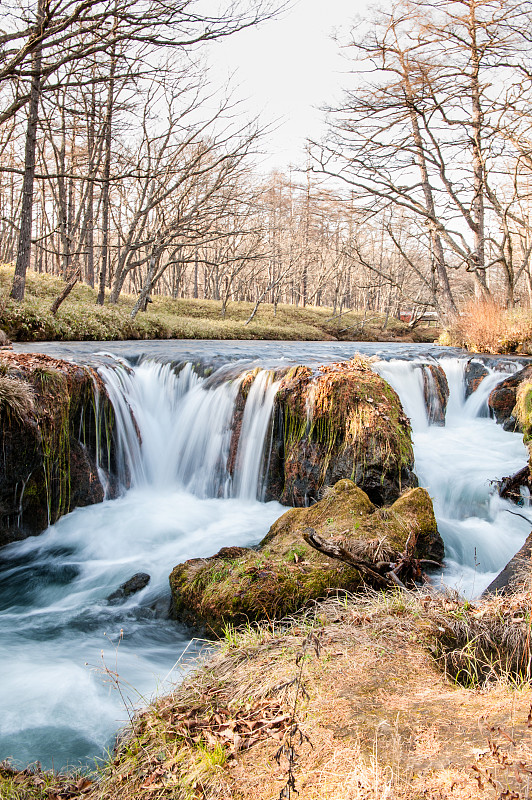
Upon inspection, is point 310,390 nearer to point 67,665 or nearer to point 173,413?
point 173,413

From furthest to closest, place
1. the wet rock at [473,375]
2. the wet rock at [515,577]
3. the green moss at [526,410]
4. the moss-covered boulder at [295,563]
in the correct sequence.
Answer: the wet rock at [473,375] → the green moss at [526,410] → the moss-covered boulder at [295,563] → the wet rock at [515,577]

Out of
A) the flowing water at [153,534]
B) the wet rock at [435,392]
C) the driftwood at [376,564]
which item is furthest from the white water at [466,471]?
the driftwood at [376,564]

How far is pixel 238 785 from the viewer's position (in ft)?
6.12

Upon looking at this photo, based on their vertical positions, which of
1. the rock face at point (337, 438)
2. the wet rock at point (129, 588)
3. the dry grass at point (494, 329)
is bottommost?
the wet rock at point (129, 588)

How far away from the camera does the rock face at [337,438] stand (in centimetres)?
616

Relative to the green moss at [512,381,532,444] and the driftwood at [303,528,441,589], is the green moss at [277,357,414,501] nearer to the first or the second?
the driftwood at [303,528,441,589]

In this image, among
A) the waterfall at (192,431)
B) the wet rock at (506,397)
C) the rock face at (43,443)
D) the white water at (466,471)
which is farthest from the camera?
the wet rock at (506,397)

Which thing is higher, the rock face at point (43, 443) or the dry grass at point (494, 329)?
the dry grass at point (494, 329)

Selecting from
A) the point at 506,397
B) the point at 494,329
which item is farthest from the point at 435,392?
the point at 494,329

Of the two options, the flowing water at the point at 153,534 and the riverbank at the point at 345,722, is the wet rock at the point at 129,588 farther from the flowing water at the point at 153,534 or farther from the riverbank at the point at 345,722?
the riverbank at the point at 345,722

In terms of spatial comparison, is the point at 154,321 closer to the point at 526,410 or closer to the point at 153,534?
the point at 153,534

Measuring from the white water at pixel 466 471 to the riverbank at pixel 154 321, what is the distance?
9550mm

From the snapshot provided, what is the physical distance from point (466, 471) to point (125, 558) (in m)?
5.21

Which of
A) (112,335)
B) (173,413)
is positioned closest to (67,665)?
(173,413)
